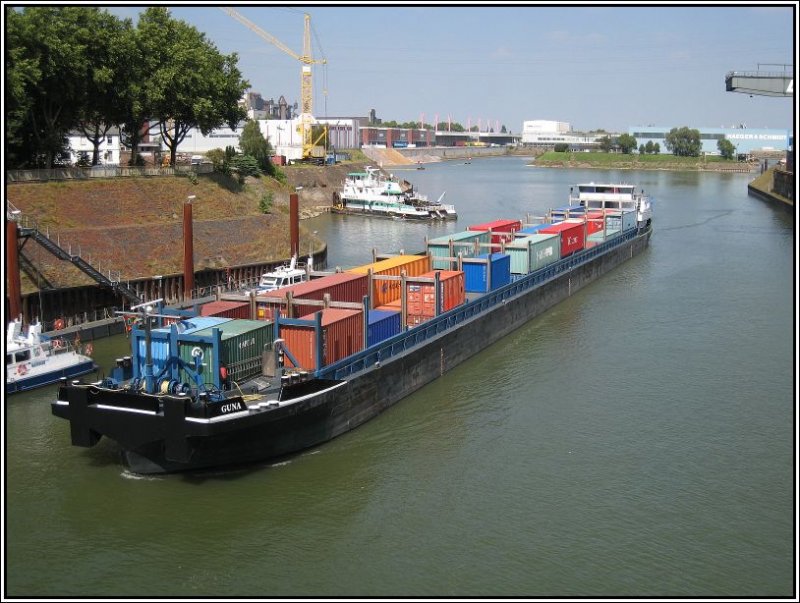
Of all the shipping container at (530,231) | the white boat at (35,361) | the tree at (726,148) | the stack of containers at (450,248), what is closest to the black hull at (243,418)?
the white boat at (35,361)

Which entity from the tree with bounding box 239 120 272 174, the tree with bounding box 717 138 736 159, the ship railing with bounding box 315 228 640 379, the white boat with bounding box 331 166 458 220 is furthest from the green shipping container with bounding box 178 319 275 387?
the tree with bounding box 717 138 736 159

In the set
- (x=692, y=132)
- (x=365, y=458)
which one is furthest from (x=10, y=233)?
(x=692, y=132)

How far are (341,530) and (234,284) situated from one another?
22.0 metres

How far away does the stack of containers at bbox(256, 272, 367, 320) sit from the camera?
859 inches

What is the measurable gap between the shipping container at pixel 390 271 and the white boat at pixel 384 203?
147 feet

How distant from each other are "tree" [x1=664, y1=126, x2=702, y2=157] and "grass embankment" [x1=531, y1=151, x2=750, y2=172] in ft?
10.9

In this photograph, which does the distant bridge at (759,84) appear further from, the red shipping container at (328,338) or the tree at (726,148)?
the tree at (726,148)

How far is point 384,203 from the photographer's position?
79.5 m

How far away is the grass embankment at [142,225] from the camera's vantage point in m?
33.5

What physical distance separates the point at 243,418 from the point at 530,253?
20.4 metres

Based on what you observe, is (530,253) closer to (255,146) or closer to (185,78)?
(185,78)

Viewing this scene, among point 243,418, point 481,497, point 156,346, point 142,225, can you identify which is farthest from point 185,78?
point 481,497

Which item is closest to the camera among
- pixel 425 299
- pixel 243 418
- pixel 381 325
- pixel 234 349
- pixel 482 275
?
pixel 243 418

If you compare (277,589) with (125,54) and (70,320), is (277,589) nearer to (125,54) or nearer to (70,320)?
(70,320)
